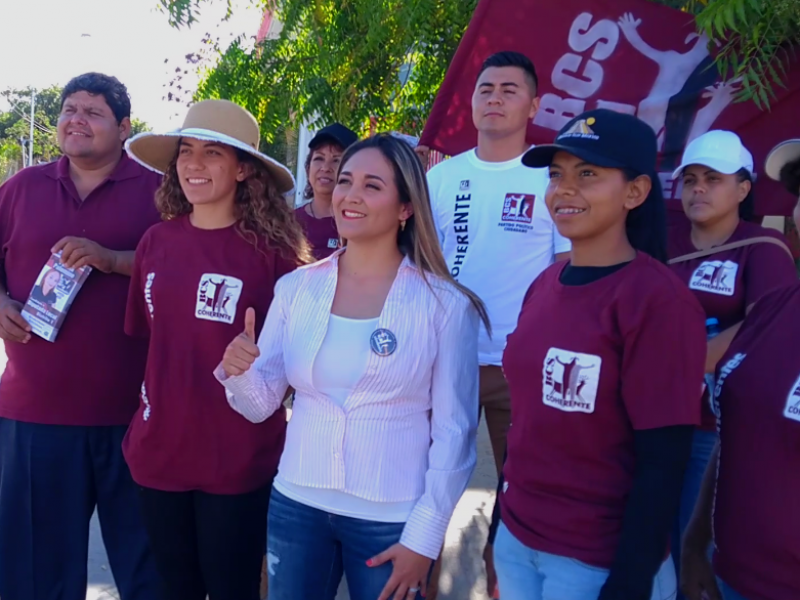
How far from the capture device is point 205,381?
2.63 m

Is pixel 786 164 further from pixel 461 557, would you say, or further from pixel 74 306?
pixel 461 557

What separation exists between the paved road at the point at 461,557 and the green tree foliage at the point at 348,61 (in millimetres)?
2508

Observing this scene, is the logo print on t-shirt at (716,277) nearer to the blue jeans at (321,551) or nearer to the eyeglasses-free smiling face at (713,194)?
the eyeglasses-free smiling face at (713,194)

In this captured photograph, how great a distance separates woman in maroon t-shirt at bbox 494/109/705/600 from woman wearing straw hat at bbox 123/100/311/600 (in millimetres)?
991

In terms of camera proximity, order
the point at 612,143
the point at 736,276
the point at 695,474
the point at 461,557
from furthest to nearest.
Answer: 1. the point at 461,557
2. the point at 695,474
3. the point at 736,276
4. the point at 612,143

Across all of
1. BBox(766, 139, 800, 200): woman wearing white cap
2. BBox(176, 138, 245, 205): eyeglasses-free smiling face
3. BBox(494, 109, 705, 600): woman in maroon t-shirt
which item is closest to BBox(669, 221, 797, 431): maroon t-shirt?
BBox(766, 139, 800, 200): woman wearing white cap

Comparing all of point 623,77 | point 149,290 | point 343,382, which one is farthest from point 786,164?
point 149,290

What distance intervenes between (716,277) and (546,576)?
4.95 feet

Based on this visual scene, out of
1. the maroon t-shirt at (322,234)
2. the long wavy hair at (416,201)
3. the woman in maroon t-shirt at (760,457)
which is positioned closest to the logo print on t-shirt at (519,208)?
the long wavy hair at (416,201)

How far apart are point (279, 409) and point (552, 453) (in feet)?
3.88

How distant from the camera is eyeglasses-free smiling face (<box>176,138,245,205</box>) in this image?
110 inches

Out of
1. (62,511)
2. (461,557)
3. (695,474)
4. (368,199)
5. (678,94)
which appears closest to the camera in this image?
(368,199)

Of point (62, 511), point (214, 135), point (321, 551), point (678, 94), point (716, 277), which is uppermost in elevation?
point (678, 94)

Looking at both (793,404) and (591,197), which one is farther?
(591,197)
